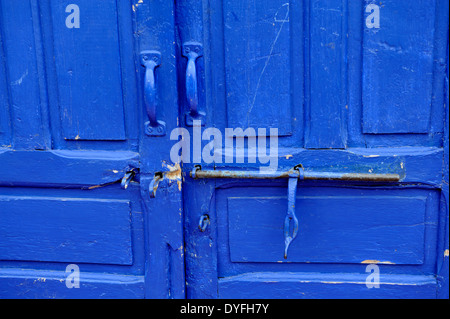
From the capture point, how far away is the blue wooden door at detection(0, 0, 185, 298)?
1366 millimetres

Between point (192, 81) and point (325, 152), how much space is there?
49cm

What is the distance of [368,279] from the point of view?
4.67 ft

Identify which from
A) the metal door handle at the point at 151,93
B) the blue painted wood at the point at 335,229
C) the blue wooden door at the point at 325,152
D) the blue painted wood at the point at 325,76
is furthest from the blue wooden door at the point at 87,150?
the blue painted wood at the point at 325,76

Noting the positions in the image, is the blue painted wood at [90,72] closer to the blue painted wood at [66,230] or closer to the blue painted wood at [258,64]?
the blue painted wood at [66,230]

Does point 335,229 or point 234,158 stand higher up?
point 234,158

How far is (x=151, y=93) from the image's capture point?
1310mm

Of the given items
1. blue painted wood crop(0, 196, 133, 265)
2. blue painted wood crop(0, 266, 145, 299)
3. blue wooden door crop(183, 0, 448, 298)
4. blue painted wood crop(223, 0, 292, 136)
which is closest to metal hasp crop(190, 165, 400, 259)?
blue wooden door crop(183, 0, 448, 298)

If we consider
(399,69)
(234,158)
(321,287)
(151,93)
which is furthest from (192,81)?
(321,287)

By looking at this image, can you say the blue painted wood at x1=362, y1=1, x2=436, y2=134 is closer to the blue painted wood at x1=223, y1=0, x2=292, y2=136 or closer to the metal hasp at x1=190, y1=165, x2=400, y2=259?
the metal hasp at x1=190, y1=165, x2=400, y2=259

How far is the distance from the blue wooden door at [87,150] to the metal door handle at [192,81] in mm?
52

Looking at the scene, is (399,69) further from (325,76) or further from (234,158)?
(234,158)

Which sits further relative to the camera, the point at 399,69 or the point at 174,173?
the point at 174,173
